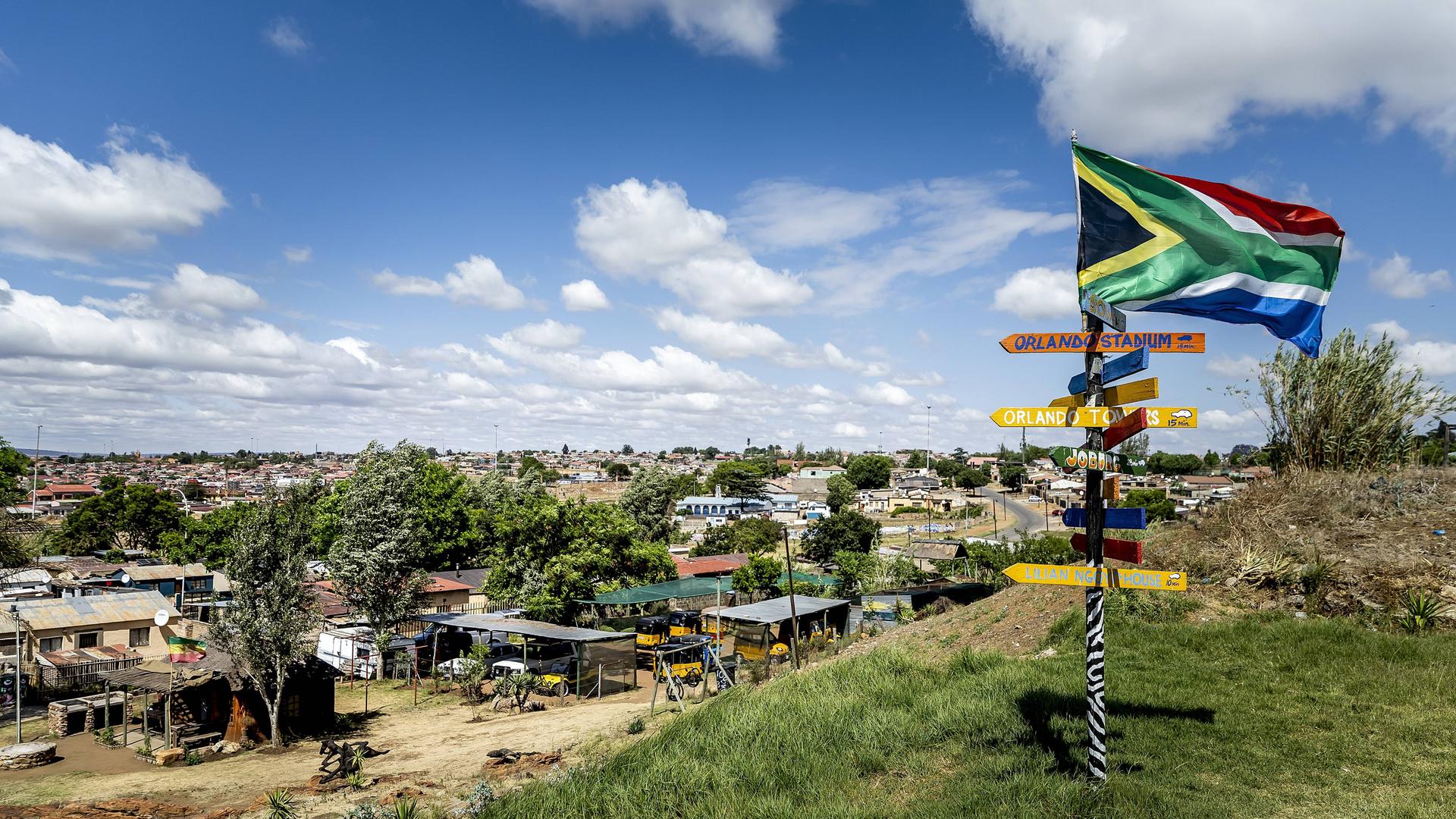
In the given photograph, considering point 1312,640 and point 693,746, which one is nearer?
point 693,746

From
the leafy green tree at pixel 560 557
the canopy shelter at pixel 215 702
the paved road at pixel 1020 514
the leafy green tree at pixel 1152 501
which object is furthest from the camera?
the paved road at pixel 1020 514

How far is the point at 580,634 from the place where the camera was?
23641mm

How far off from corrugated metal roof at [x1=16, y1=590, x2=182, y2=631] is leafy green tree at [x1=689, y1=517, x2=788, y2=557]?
3661 centimetres

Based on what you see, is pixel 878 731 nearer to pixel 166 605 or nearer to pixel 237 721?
pixel 237 721

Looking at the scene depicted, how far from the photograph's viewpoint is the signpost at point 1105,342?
23.6ft

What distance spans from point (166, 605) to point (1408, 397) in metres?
43.8

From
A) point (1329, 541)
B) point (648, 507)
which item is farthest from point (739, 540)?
point (1329, 541)

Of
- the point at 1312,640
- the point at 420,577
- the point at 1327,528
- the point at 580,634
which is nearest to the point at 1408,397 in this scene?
the point at 1327,528

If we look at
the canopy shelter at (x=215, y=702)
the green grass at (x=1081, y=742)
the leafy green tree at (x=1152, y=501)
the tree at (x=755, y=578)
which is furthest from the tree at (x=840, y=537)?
the green grass at (x=1081, y=742)

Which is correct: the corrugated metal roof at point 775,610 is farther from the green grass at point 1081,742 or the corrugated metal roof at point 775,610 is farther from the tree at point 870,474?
the tree at point 870,474

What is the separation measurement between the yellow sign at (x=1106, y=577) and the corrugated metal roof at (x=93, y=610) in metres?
35.6

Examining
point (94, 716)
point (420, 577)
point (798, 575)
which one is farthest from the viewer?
point (798, 575)

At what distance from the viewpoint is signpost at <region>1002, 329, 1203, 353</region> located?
7.20m

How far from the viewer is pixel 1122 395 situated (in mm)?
7363
